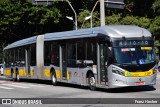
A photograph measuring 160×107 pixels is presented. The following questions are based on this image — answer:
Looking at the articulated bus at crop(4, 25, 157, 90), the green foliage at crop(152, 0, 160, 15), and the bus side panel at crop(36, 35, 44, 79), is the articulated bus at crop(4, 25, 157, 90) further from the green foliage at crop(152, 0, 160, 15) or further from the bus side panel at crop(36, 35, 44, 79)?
the green foliage at crop(152, 0, 160, 15)

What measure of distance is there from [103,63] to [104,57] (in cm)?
27

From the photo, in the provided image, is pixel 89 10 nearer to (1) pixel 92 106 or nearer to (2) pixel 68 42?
(2) pixel 68 42

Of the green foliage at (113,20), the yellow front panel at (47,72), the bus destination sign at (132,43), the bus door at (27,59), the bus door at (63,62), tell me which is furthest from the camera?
the green foliage at (113,20)

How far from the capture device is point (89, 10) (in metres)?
58.6

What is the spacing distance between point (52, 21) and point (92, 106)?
143 feet

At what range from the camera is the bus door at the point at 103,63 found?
1920cm

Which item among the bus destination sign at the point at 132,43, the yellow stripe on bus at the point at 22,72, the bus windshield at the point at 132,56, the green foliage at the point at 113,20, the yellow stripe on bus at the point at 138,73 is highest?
the green foliage at the point at 113,20

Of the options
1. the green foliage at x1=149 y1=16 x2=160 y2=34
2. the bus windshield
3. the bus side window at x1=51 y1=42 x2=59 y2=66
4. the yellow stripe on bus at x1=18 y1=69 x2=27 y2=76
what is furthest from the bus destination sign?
the green foliage at x1=149 y1=16 x2=160 y2=34

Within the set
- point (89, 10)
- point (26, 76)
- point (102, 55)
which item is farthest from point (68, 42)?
point (89, 10)

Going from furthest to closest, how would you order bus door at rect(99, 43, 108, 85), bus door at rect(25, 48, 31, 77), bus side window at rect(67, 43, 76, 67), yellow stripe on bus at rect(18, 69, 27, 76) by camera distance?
yellow stripe on bus at rect(18, 69, 27, 76) → bus door at rect(25, 48, 31, 77) → bus side window at rect(67, 43, 76, 67) → bus door at rect(99, 43, 108, 85)

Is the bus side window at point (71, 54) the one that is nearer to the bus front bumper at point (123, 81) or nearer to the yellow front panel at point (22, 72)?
the bus front bumper at point (123, 81)

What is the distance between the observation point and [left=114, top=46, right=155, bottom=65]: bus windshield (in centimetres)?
1877

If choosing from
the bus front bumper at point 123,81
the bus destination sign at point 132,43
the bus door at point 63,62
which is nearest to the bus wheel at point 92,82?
the bus front bumper at point 123,81

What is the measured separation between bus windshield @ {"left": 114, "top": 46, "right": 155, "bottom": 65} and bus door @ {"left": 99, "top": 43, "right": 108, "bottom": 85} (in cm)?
66
